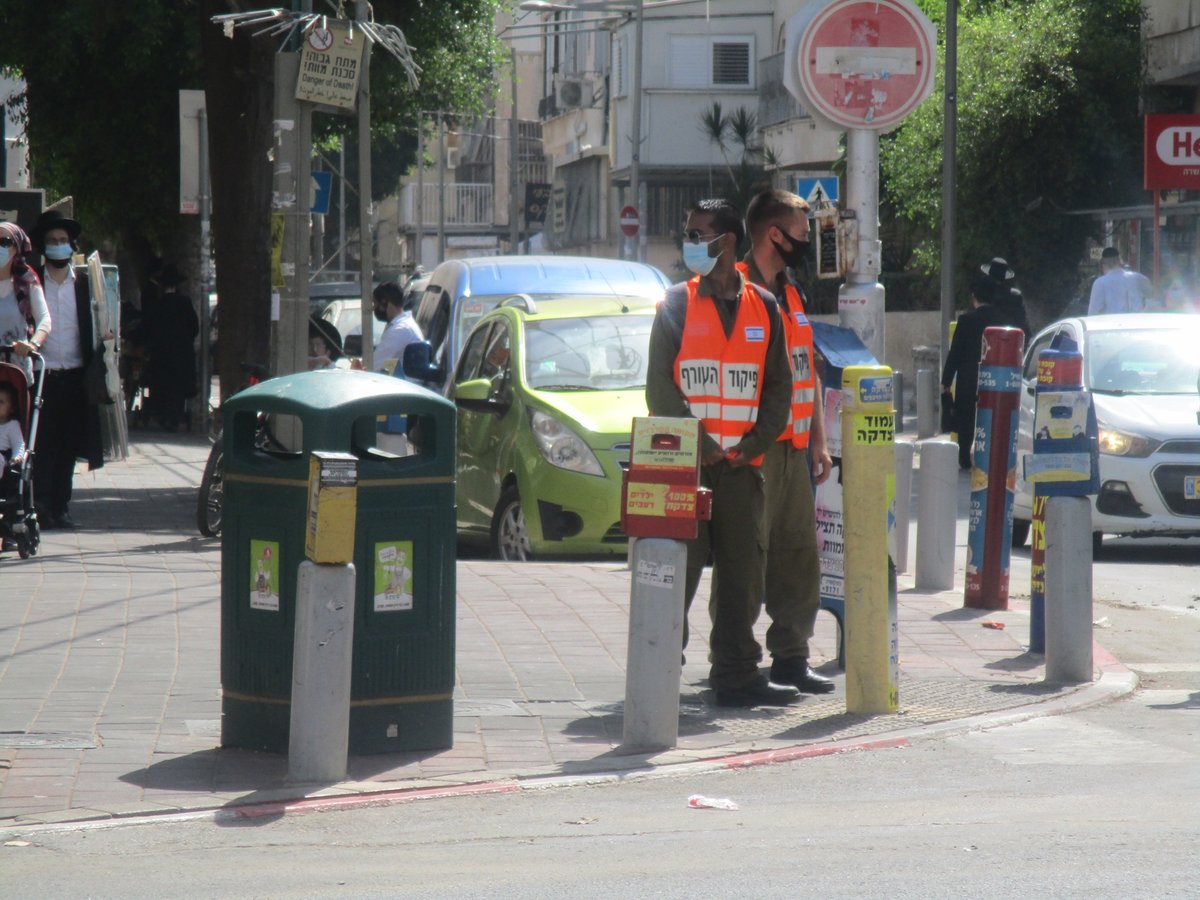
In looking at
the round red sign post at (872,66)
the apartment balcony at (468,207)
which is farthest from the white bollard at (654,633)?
the apartment balcony at (468,207)

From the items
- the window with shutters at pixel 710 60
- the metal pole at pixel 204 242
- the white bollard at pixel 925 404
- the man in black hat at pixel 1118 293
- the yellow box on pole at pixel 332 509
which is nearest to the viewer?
the yellow box on pole at pixel 332 509

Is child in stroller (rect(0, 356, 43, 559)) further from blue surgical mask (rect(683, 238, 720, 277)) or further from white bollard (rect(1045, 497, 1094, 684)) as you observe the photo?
white bollard (rect(1045, 497, 1094, 684))

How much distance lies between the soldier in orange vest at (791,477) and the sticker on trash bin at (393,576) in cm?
160

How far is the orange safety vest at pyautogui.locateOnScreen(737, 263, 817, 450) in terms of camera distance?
25.2ft

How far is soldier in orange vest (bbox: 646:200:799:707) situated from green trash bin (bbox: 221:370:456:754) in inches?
42.9

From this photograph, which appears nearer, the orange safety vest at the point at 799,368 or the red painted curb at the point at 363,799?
the red painted curb at the point at 363,799

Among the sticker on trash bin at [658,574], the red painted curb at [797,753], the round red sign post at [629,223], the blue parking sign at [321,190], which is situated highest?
the round red sign post at [629,223]

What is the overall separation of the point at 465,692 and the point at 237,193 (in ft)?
29.1

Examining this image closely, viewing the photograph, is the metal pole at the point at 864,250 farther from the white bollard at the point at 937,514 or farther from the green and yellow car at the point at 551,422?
the green and yellow car at the point at 551,422

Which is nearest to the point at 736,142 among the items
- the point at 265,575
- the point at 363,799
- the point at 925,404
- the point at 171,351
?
the point at 925,404

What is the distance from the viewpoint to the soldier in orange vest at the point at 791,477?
770cm

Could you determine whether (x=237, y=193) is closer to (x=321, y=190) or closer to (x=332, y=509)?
(x=321, y=190)

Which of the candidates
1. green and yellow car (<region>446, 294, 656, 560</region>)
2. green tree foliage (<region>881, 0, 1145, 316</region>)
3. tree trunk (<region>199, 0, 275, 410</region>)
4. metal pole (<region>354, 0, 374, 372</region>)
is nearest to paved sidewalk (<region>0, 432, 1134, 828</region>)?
green and yellow car (<region>446, 294, 656, 560</region>)

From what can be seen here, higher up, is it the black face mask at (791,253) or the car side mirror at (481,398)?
the black face mask at (791,253)
